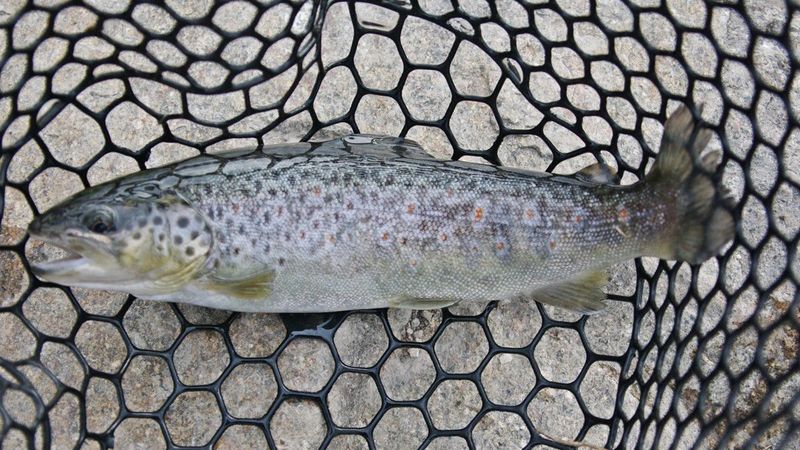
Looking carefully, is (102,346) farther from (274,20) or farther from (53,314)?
(274,20)

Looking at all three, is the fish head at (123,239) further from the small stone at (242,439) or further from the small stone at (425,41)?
the small stone at (425,41)

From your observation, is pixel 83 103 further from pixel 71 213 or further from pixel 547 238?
pixel 547 238

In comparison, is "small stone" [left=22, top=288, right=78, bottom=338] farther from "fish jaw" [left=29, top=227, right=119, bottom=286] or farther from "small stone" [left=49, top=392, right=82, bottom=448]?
"fish jaw" [left=29, top=227, right=119, bottom=286]

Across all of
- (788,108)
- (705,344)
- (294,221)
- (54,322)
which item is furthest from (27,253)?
(788,108)

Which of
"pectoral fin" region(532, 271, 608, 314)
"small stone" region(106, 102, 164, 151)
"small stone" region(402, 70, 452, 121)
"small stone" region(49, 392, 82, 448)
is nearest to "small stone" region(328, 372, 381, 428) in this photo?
"pectoral fin" region(532, 271, 608, 314)

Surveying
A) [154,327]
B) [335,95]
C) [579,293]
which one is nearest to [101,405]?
[154,327]

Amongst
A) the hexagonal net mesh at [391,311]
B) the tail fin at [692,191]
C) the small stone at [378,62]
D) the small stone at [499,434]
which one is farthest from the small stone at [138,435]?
the tail fin at [692,191]
